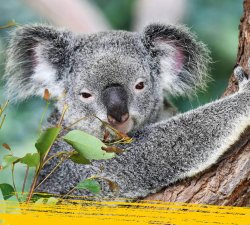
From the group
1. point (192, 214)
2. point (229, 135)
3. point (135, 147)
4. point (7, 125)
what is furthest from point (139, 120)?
point (7, 125)

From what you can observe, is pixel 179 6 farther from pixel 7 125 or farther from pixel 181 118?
pixel 181 118

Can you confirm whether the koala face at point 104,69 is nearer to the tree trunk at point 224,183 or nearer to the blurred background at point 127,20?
the tree trunk at point 224,183

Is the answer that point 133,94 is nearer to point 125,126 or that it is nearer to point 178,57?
point 125,126

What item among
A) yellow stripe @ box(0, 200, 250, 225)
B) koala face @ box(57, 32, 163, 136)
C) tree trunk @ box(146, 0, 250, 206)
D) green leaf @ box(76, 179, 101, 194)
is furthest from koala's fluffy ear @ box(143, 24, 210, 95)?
green leaf @ box(76, 179, 101, 194)

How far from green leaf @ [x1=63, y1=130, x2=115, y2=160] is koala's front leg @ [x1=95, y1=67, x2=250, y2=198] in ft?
2.10

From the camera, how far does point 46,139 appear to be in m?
1.69

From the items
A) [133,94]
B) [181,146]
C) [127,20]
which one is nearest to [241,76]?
[181,146]

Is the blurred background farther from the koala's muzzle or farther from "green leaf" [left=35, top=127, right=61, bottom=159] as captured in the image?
"green leaf" [left=35, top=127, right=61, bottom=159]

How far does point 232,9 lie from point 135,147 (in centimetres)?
381

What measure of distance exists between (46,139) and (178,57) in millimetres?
1610

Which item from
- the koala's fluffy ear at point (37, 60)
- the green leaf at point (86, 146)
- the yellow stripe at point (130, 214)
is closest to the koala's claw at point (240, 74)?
the yellow stripe at point (130, 214)

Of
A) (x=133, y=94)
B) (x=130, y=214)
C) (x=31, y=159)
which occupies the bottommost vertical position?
(x=130, y=214)

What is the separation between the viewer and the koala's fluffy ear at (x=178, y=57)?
302 cm

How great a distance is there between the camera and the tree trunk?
78.7 inches
